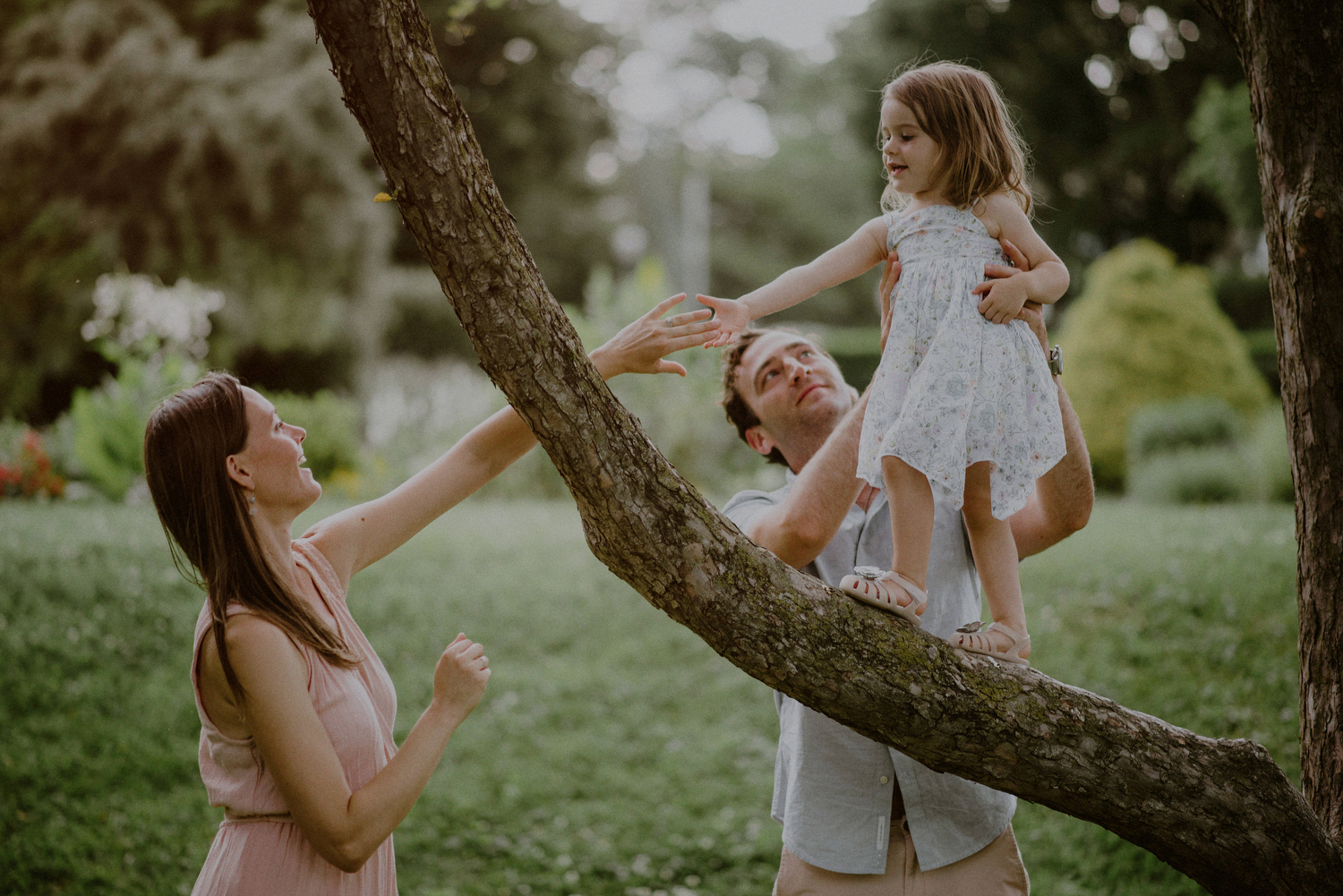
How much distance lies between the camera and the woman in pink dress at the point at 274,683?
1.85 meters

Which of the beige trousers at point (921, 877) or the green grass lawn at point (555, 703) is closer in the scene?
the beige trousers at point (921, 877)

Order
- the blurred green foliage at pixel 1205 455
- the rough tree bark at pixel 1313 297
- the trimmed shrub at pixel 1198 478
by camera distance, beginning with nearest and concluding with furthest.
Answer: the rough tree bark at pixel 1313 297 < the blurred green foliage at pixel 1205 455 < the trimmed shrub at pixel 1198 478

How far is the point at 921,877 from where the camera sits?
229cm

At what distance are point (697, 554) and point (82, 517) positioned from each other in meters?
7.84

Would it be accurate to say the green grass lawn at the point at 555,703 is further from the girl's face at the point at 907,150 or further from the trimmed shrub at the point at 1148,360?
the trimmed shrub at the point at 1148,360

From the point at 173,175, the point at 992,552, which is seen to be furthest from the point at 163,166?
the point at 992,552

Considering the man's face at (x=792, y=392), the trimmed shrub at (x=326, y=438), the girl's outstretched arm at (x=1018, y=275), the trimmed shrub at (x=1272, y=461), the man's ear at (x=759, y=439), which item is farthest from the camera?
the trimmed shrub at (x=326, y=438)

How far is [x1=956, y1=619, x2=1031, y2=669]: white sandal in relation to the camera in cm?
214

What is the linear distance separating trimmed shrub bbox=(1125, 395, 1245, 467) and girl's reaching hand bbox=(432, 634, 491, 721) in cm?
1085

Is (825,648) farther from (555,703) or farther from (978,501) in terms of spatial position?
(555,703)

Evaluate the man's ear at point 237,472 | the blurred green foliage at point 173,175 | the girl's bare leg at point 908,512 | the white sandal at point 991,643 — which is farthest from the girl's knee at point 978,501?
the blurred green foliage at point 173,175

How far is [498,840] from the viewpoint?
16.7 ft

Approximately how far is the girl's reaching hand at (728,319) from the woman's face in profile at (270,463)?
92 centimetres

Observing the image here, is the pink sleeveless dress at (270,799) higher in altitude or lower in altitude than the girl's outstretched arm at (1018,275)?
lower
